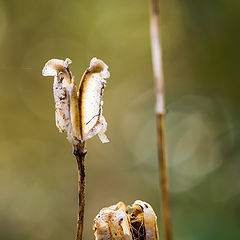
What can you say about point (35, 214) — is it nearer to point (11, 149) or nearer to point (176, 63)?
point (11, 149)

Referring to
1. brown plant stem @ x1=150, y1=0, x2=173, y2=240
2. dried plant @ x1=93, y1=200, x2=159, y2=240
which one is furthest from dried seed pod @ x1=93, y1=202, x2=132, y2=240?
brown plant stem @ x1=150, y1=0, x2=173, y2=240

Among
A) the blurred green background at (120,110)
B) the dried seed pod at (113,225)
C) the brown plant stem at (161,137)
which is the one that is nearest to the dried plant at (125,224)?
the dried seed pod at (113,225)

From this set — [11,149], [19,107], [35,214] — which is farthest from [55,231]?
[19,107]

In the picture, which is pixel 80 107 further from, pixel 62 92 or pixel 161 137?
pixel 161 137

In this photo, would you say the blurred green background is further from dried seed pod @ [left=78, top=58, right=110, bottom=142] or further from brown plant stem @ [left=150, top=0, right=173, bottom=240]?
dried seed pod @ [left=78, top=58, right=110, bottom=142]

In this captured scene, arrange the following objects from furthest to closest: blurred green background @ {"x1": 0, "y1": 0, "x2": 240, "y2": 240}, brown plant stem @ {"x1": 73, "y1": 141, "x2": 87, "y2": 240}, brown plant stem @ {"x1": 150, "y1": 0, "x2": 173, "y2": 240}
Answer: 1. blurred green background @ {"x1": 0, "y1": 0, "x2": 240, "y2": 240}
2. brown plant stem @ {"x1": 150, "y1": 0, "x2": 173, "y2": 240}
3. brown plant stem @ {"x1": 73, "y1": 141, "x2": 87, "y2": 240}

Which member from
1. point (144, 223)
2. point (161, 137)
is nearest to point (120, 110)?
point (161, 137)
